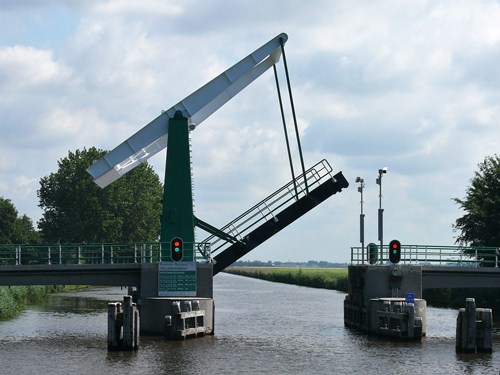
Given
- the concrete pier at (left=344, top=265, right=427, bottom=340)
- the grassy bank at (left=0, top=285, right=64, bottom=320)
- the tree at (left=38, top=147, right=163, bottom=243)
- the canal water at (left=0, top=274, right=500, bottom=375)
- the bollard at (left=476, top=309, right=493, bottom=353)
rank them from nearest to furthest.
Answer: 1. the canal water at (left=0, top=274, right=500, bottom=375)
2. the bollard at (left=476, top=309, right=493, bottom=353)
3. the concrete pier at (left=344, top=265, right=427, bottom=340)
4. the grassy bank at (left=0, top=285, right=64, bottom=320)
5. the tree at (left=38, top=147, right=163, bottom=243)

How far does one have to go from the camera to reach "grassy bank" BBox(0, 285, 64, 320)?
159 feet

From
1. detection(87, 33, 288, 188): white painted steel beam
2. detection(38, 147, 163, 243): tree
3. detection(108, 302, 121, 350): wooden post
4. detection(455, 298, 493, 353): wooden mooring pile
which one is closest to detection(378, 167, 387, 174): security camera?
detection(87, 33, 288, 188): white painted steel beam

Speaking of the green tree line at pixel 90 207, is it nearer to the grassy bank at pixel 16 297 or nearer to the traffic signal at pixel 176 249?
the grassy bank at pixel 16 297

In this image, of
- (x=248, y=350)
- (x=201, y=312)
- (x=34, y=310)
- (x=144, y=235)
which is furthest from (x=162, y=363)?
(x=144, y=235)

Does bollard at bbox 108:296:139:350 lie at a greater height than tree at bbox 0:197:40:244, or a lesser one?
lesser

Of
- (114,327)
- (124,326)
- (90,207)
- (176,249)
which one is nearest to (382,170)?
(176,249)

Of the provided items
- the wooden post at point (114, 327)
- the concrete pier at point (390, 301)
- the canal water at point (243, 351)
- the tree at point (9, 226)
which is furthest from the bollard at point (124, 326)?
the tree at point (9, 226)

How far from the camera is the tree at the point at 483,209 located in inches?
2147

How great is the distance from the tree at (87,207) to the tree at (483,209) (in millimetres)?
37718

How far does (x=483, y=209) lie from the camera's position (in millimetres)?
55219

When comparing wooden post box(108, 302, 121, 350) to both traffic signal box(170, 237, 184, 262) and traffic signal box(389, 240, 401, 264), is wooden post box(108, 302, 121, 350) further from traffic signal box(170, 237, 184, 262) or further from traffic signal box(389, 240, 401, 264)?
traffic signal box(389, 240, 401, 264)

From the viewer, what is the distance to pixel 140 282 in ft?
121

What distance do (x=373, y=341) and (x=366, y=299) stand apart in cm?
358

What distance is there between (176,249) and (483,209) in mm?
24424
